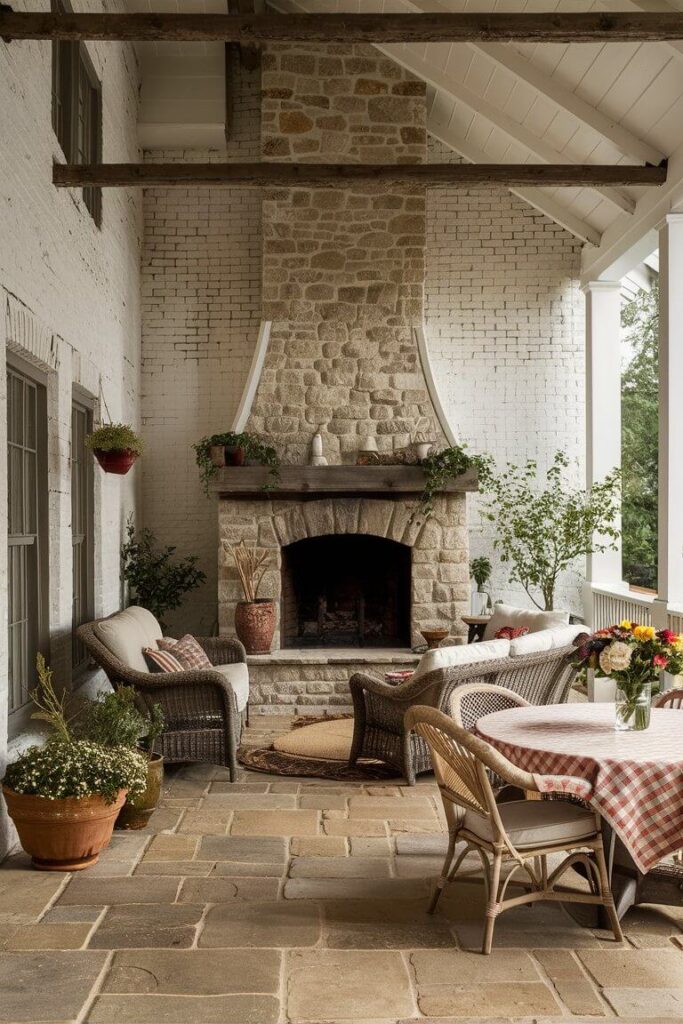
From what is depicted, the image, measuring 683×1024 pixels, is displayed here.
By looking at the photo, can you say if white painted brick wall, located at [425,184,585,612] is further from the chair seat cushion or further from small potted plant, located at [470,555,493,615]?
the chair seat cushion

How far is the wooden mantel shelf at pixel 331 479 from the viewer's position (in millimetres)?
8039

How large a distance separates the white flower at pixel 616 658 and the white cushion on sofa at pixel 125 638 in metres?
2.94

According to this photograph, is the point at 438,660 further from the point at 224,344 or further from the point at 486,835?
the point at 224,344

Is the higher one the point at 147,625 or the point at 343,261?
the point at 343,261

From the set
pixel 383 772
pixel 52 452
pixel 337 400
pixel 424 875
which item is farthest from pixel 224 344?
pixel 424 875

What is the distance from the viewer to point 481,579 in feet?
30.3

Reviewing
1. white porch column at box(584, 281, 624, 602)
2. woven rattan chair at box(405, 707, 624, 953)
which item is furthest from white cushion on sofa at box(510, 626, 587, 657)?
white porch column at box(584, 281, 624, 602)

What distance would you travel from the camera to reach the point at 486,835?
3539 mm

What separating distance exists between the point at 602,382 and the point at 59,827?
653 cm

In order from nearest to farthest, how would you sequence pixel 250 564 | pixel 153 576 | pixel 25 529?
pixel 25 529 < pixel 250 564 < pixel 153 576

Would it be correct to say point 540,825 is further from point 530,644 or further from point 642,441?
point 642,441

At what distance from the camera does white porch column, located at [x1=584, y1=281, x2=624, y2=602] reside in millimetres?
→ 9070

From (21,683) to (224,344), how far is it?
200 inches

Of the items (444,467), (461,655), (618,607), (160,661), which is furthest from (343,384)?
(461,655)
